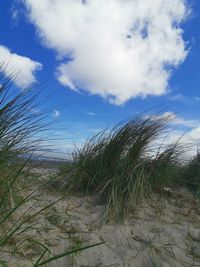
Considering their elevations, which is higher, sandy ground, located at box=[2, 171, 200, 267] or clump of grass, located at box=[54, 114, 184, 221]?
clump of grass, located at box=[54, 114, 184, 221]

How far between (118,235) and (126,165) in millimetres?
920

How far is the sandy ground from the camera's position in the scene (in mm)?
2521

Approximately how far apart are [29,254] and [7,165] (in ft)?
2.30

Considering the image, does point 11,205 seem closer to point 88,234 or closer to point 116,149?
point 88,234

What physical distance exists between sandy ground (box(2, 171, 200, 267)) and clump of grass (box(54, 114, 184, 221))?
0.59 ft

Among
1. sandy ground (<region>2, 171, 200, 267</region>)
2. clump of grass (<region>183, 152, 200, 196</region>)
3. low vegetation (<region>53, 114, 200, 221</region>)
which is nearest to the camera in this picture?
sandy ground (<region>2, 171, 200, 267</region>)

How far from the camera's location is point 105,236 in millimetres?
2906

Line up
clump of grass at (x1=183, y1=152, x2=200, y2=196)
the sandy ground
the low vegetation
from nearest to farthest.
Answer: the sandy ground, the low vegetation, clump of grass at (x1=183, y1=152, x2=200, y2=196)

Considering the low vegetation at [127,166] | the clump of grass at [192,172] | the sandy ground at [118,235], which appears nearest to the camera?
the sandy ground at [118,235]

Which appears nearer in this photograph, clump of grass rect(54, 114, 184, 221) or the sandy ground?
the sandy ground

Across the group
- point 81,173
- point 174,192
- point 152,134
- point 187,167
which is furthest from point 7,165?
point 187,167

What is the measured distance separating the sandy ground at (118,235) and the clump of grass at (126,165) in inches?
7.1

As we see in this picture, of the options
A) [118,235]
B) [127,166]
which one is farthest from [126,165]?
[118,235]

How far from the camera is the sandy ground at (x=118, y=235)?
99.3 inches
